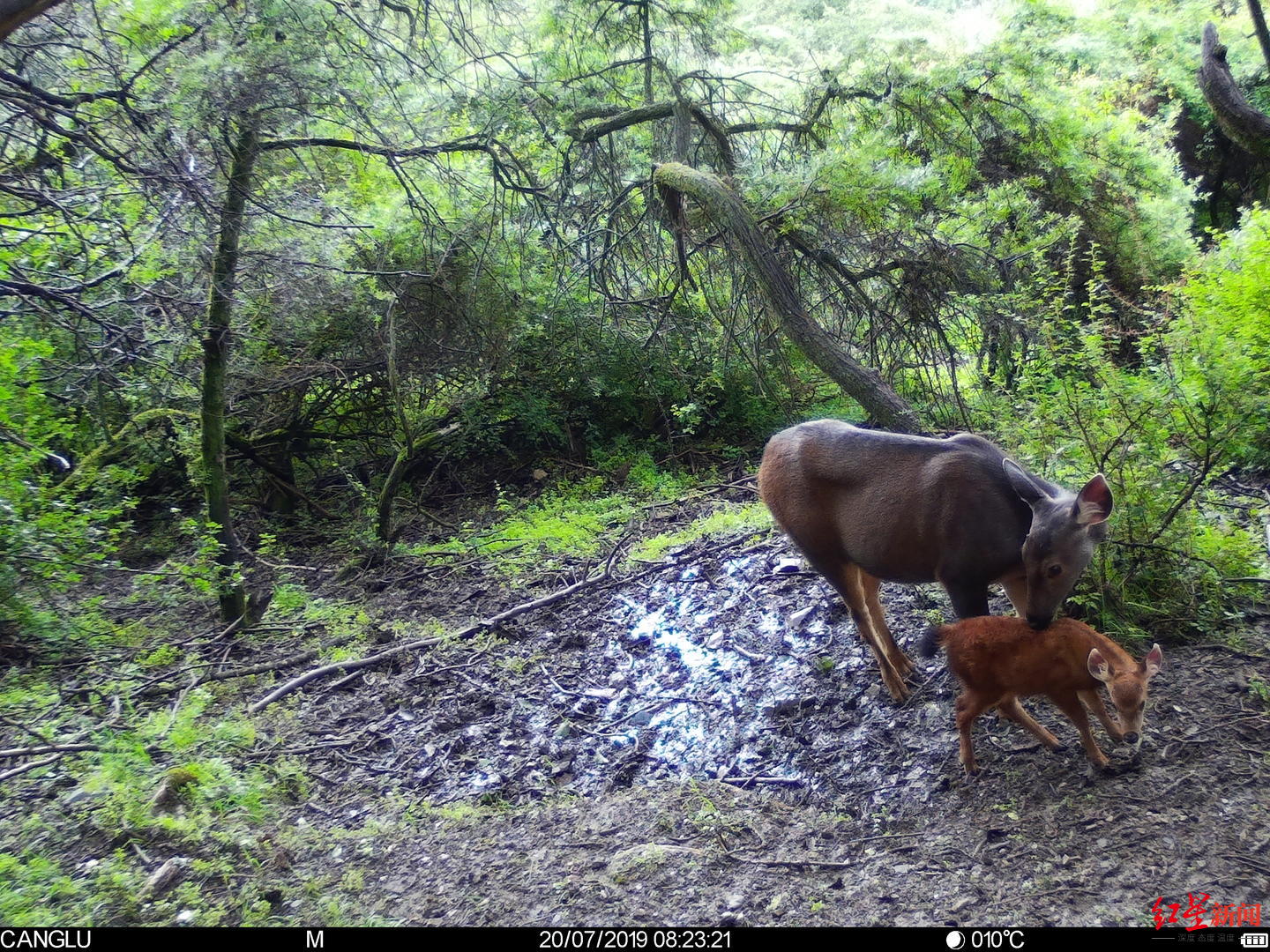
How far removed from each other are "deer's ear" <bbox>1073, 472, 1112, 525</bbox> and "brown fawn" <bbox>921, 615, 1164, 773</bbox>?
0.51 m

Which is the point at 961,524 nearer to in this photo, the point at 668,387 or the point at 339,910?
the point at 339,910

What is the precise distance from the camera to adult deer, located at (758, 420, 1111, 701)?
4477 millimetres

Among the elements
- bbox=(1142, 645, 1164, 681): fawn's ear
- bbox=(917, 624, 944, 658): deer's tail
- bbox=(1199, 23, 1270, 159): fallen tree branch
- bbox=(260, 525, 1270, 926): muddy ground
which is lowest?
bbox=(260, 525, 1270, 926): muddy ground

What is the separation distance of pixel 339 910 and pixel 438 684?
8.53 ft

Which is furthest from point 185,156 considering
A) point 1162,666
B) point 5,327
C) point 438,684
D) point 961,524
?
point 1162,666

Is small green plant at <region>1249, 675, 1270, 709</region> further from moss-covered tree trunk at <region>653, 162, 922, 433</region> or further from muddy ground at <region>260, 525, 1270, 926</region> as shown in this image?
moss-covered tree trunk at <region>653, 162, 922, 433</region>

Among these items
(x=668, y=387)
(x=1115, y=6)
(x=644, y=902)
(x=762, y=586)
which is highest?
(x=1115, y=6)

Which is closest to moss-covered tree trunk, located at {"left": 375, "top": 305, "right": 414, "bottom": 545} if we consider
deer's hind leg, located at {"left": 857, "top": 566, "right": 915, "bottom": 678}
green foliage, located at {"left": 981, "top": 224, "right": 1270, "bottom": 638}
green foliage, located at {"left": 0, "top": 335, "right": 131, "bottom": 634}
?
green foliage, located at {"left": 0, "top": 335, "right": 131, "bottom": 634}

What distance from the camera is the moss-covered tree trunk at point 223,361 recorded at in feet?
22.5

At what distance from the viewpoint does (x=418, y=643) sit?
7.18 m

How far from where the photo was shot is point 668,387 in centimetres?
1116

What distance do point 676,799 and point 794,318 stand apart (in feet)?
10.9

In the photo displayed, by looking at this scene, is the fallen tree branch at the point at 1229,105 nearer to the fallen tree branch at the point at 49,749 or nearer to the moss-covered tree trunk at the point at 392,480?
the moss-covered tree trunk at the point at 392,480

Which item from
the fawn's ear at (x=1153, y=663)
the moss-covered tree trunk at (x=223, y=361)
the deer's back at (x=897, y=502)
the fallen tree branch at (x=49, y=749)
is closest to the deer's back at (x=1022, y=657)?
the fawn's ear at (x=1153, y=663)
